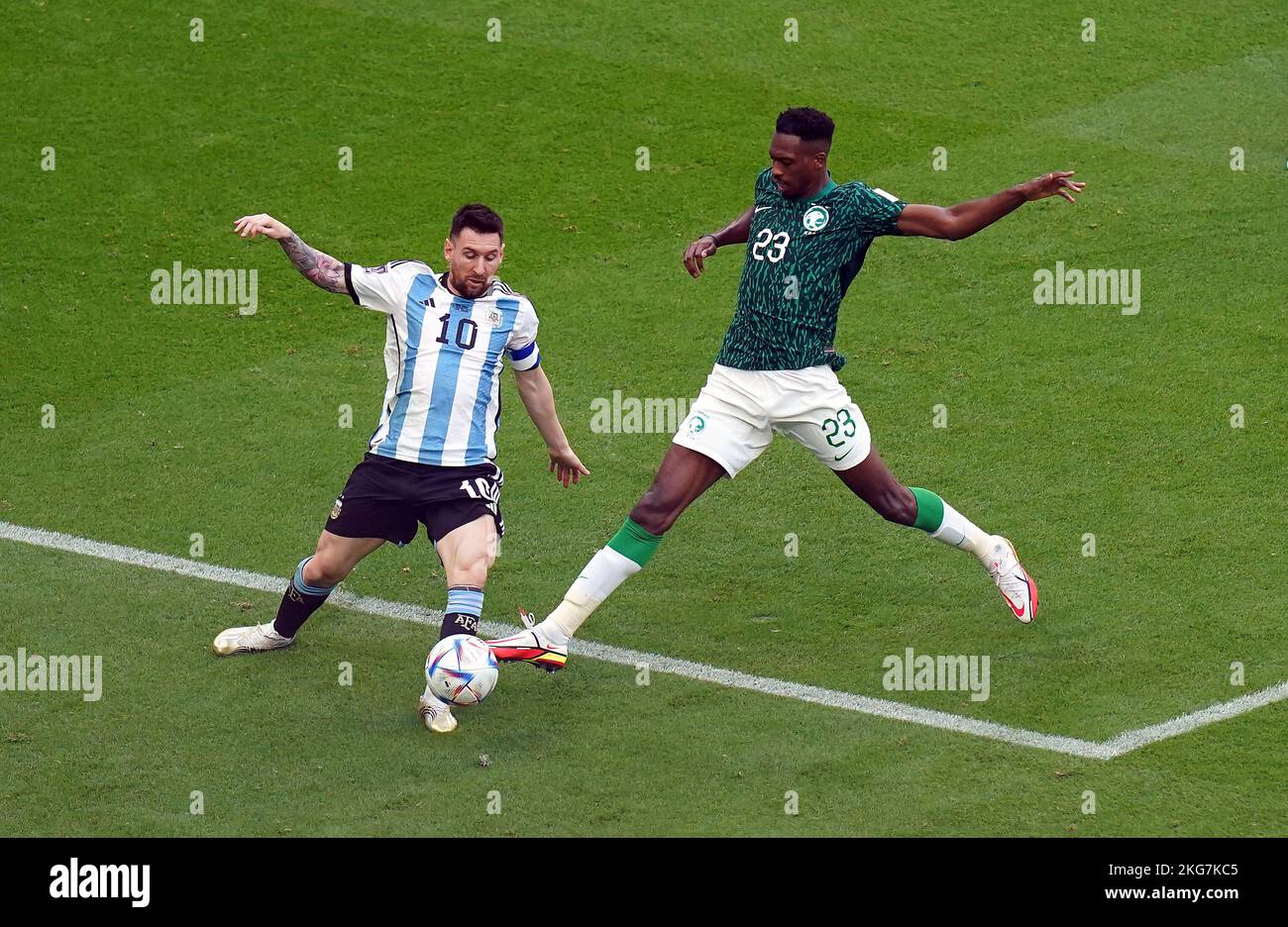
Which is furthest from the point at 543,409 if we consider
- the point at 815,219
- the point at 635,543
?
the point at 815,219

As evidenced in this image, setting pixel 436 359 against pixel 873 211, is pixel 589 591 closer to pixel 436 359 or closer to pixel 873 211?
pixel 436 359

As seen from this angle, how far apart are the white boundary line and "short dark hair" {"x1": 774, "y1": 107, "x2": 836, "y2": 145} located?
2473 millimetres

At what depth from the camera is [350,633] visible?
27.3 feet

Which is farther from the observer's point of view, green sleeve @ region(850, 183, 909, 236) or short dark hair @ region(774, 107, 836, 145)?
green sleeve @ region(850, 183, 909, 236)

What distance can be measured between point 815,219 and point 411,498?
2.20 m

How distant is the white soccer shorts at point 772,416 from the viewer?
7.81 metres

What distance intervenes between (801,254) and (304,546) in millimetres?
3201

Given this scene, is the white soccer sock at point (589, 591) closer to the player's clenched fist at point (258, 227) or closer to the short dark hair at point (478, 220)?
the short dark hair at point (478, 220)

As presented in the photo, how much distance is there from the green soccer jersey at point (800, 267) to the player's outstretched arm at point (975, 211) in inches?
6.7

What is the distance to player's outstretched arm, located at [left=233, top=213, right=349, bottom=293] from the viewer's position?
720 cm

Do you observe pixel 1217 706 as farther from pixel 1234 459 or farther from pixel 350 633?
pixel 350 633
